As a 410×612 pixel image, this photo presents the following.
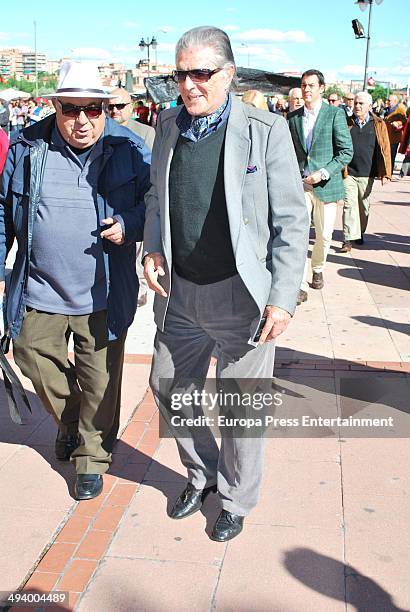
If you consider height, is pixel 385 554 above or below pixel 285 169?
below

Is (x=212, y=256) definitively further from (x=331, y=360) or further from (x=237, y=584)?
(x=331, y=360)

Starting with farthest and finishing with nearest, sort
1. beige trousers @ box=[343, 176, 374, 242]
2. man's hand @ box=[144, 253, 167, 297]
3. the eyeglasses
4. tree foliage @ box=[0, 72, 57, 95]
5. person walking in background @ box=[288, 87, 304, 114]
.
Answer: tree foliage @ box=[0, 72, 57, 95], person walking in background @ box=[288, 87, 304, 114], beige trousers @ box=[343, 176, 374, 242], the eyeglasses, man's hand @ box=[144, 253, 167, 297]

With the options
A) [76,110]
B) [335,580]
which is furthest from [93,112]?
[335,580]

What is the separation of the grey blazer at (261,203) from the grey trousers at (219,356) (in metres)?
0.14

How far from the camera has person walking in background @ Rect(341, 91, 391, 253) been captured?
964 cm

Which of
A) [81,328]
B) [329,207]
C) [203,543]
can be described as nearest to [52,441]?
[81,328]

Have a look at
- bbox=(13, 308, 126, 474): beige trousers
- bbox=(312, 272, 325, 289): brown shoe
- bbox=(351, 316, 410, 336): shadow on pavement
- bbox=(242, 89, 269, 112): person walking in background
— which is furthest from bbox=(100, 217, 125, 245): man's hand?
bbox=(312, 272, 325, 289): brown shoe

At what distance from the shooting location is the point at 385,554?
3207mm

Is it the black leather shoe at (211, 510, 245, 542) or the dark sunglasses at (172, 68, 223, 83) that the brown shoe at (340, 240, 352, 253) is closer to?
the black leather shoe at (211, 510, 245, 542)

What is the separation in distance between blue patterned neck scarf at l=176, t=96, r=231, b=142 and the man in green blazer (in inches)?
167

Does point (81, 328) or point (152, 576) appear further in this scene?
point (81, 328)

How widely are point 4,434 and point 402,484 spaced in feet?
7.24

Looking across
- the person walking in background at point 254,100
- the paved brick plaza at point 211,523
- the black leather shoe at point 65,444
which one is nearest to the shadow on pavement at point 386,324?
the paved brick plaza at point 211,523

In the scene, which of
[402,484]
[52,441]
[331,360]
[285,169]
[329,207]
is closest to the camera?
[285,169]
